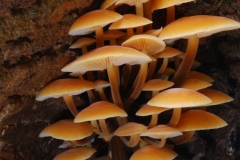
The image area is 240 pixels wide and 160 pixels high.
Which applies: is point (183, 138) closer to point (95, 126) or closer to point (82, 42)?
point (95, 126)

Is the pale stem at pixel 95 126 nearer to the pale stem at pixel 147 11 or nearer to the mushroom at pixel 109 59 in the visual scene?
the mushroom at pixel 109 59

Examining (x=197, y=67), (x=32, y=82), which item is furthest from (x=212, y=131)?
A: (x=32, y=82)

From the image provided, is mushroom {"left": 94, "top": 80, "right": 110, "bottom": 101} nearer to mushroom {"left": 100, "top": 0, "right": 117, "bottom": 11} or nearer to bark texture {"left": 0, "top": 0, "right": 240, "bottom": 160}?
bark texture {"left": 0, "top": 0, "right": 240, "bottom": 160}

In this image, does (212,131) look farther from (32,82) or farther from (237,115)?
(32,82)

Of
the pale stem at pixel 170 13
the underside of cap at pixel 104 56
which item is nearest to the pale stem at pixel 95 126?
the underside of cap at pixel 104 56

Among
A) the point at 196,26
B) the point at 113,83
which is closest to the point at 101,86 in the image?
the point at 113,83

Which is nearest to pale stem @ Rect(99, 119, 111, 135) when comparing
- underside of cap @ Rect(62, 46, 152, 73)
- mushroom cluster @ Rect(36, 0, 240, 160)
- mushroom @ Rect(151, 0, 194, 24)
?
mushroom cluster @ Rect(36, 0, 240, 160)
